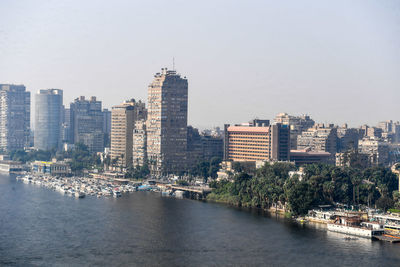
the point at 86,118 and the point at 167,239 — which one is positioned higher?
the point at 86,118

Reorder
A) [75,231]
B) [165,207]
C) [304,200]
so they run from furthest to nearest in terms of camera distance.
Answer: [165,207] → [304,200] → [75,231]

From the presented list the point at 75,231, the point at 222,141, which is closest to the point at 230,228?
the point at 75,231

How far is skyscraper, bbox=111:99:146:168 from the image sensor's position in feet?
456

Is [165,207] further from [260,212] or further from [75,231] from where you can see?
[75,231]

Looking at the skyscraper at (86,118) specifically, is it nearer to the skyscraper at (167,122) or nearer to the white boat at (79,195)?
the skyscraper at (167,122)

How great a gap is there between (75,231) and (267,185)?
28.8 metres

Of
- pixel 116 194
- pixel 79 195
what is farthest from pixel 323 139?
pixel 79 195

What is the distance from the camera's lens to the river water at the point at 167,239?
51844 mm

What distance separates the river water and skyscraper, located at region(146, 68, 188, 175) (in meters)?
40.9

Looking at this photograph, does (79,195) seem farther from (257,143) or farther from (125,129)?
(125,129)

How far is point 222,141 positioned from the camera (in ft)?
469

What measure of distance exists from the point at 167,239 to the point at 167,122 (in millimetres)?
66504

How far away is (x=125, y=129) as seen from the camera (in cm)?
13962

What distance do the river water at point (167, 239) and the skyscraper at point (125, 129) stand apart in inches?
2118
